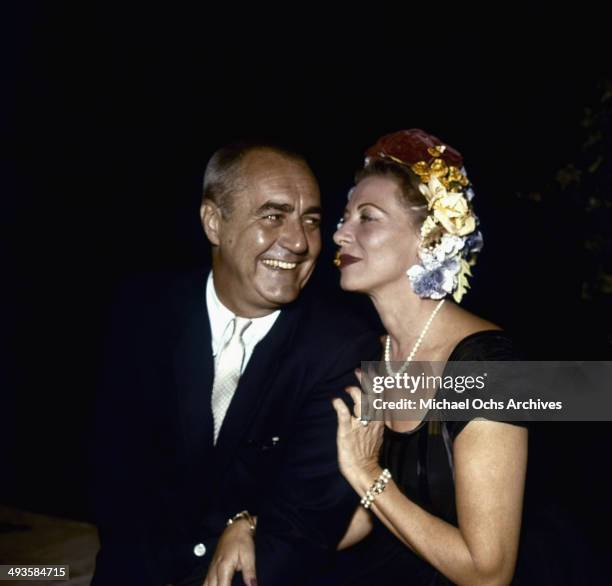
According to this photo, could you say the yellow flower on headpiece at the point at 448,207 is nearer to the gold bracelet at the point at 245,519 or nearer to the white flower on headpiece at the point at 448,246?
the white flower on headpiece at the point at 448,246

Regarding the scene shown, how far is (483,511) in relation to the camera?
6.23 feet

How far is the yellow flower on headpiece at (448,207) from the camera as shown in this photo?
7.56ft

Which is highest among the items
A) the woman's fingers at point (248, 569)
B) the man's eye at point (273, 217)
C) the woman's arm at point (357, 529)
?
the man's eye at point (273, 217)

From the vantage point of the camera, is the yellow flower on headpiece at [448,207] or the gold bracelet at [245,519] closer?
the gold bracelet at [245,519]

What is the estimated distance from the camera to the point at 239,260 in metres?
2.32

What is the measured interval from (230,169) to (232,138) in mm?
1501

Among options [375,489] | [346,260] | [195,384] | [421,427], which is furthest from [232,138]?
[375,489]

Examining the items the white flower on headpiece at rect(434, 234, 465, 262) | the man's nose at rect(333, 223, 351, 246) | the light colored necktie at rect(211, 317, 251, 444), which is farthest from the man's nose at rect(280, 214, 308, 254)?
the white flower on headpiece at rect(434, 234, 465, 262)

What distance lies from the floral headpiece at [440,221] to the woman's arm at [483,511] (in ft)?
1.95

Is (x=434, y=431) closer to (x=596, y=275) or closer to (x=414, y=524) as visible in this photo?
(x=414, y=524)

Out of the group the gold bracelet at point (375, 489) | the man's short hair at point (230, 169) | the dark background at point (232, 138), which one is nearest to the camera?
the gold bracelet at point (375, 489)

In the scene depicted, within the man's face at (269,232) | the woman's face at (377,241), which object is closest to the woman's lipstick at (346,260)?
the woman's face at (377,241)

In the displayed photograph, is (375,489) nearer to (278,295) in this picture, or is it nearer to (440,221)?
(278,295)

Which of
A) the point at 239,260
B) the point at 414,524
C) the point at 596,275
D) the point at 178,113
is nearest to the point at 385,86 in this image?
the point at 178,113
